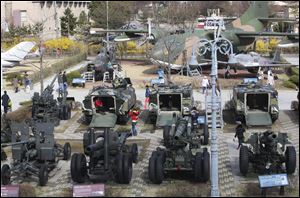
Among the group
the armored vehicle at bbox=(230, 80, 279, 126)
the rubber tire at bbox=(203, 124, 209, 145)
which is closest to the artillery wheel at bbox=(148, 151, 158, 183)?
the rubber tire at bbox=(203, 124, 209, 145)

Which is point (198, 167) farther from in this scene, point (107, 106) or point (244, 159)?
point (107, 106)

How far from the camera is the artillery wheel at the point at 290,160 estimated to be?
1727 cm

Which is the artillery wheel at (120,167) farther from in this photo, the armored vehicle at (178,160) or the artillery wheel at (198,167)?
the artillery wheel at (198,167)

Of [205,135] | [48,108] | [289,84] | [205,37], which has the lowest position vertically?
[289,84]

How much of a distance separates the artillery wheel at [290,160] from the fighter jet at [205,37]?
772 inches

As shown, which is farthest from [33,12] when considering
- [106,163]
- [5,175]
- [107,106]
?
[106,163]

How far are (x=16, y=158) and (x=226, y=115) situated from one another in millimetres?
12346

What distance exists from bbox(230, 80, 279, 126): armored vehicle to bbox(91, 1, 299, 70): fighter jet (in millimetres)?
11330

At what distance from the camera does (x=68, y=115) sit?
2795 centimetres

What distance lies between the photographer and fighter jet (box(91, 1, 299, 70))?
133 ft

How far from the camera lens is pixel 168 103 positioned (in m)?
26.2

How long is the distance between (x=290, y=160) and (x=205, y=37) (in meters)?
24.8

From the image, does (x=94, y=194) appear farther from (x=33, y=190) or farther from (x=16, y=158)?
(x=16, y=158)

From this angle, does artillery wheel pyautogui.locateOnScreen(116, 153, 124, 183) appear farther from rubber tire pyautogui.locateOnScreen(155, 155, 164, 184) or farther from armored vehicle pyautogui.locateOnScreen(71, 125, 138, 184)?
rubber tire pyautogui.locateOnScreen(155, 155, 164, 184)
